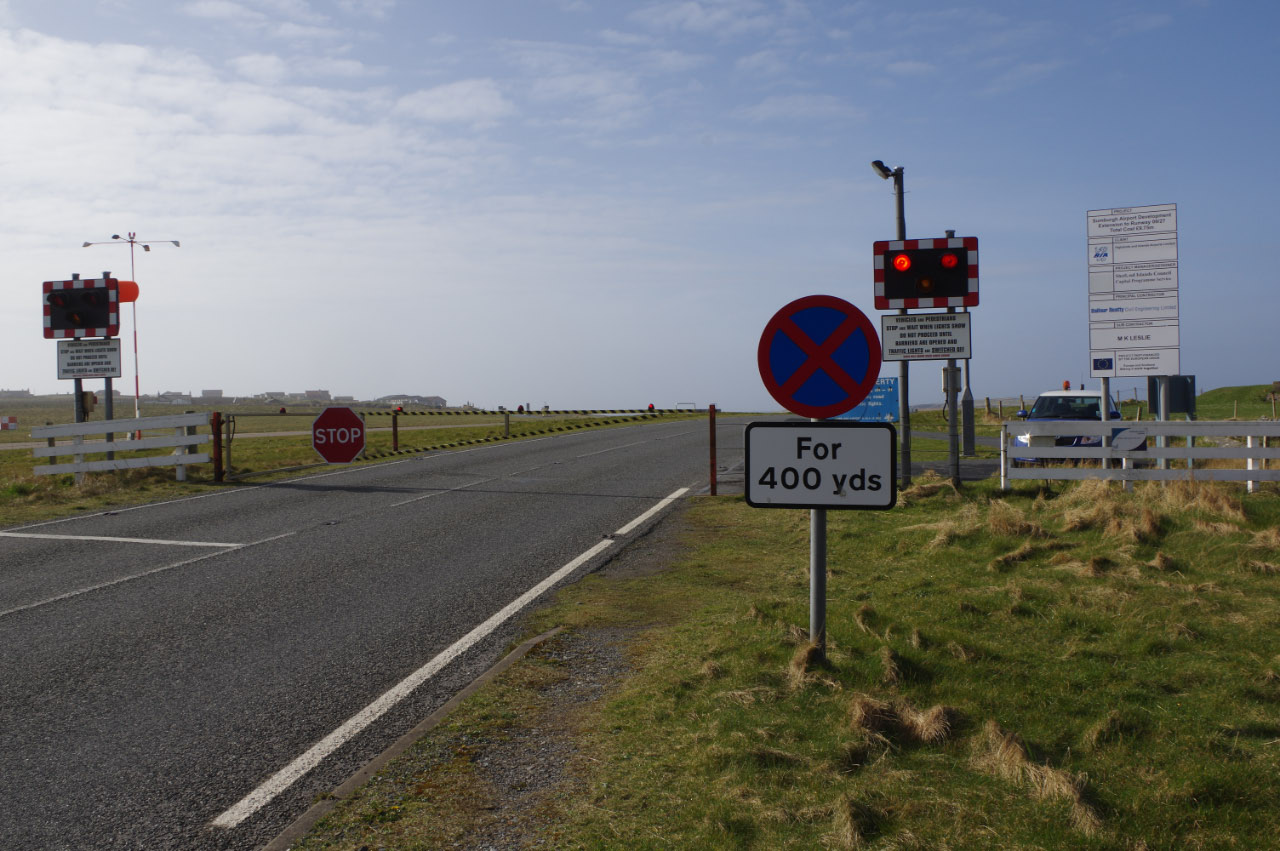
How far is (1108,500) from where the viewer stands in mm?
10961

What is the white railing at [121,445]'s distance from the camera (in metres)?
18.3

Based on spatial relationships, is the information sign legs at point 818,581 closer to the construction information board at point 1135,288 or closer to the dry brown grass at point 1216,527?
the dry brown grass at point 1216,527

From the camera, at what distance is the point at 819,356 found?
557 cm

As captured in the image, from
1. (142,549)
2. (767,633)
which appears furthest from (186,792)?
(142,549)

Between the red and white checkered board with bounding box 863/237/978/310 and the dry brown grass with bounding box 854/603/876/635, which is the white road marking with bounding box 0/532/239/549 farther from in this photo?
the red and white checkered board with bounding box 863/237/978/310

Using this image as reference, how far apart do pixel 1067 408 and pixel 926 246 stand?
927 centimetres

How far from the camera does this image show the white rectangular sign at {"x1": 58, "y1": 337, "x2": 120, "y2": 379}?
2131 cm

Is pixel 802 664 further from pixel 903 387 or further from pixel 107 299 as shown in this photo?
pixel 107 299

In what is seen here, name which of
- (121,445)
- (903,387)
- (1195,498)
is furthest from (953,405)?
(121,445)

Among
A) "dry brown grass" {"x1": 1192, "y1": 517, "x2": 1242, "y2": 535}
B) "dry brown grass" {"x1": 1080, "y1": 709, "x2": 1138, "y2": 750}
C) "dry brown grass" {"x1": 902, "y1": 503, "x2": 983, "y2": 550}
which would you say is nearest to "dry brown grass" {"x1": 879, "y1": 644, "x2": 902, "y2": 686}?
"dry brown grass" {"x1": 1080, "y1": 709, "x2": 1138, "y2": 750}

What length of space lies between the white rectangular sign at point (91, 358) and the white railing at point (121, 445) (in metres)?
2.19

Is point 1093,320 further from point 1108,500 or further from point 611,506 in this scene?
point 611,506

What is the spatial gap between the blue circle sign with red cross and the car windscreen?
54.7ft

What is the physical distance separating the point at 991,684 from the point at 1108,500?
6629 mm
